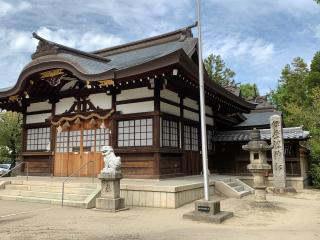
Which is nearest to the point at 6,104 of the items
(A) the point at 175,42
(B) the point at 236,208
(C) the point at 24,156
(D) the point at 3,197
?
(C) the point at 24,156

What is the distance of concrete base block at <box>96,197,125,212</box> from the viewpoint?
29.5 ft

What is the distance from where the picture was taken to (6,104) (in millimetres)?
16016

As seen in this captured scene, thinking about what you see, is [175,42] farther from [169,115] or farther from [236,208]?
[236,208]

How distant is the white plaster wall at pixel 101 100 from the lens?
1344cm

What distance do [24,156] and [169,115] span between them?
762cm

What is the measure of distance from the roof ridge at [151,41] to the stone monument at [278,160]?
6.06m

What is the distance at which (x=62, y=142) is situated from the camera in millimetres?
14492

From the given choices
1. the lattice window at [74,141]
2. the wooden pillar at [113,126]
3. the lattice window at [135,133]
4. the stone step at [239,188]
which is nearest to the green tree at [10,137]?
the lattice window at [74,141]

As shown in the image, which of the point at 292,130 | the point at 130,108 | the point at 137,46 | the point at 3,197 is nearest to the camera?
the point at 3,197

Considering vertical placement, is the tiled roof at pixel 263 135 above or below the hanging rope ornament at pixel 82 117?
below

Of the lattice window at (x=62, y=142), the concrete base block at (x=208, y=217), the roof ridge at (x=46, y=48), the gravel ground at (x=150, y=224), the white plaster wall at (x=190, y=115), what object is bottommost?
the gravel ground at (x=150, y=224)

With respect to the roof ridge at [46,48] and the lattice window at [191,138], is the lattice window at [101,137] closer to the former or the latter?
the lattice window at [191,138]

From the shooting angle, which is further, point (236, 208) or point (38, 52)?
point (38, 52)

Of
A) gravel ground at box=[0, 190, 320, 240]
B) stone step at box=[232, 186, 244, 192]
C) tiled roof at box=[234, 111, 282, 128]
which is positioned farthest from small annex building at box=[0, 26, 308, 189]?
gravel ground at box=[0, 190, 320, 240]
